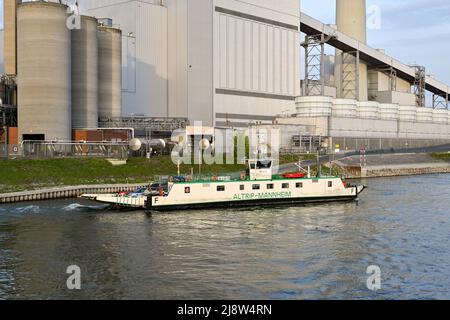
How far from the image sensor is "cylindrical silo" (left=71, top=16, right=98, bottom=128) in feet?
324

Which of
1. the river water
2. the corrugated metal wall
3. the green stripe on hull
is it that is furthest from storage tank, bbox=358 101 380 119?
the river water

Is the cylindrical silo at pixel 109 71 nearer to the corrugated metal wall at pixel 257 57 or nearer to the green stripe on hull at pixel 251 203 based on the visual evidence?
the corrugated metal wall at pixel 257 57

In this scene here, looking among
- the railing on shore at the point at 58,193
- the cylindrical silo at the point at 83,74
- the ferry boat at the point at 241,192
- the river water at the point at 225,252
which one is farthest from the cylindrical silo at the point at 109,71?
the river water at the point at 225,252

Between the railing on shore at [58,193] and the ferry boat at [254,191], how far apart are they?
34.3 ft

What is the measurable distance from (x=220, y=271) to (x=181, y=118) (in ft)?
270

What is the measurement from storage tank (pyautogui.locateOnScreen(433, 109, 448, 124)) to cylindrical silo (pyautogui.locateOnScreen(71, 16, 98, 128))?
109 metres

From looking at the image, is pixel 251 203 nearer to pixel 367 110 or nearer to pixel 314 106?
pixel 314 106

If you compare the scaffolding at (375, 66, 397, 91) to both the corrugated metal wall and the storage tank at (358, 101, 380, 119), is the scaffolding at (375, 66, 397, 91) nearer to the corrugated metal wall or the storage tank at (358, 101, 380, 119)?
the storage tank at (358, 101, 380, 119)

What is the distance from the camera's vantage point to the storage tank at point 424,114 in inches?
6560

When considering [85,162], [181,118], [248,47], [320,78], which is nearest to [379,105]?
[320,78]

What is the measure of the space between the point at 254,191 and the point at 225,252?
2488 cm

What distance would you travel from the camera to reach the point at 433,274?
32031mm

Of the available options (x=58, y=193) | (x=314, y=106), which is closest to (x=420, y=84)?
(x=314, y=106)
